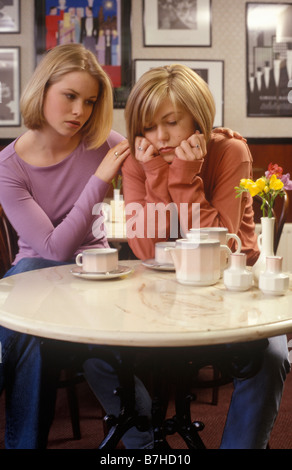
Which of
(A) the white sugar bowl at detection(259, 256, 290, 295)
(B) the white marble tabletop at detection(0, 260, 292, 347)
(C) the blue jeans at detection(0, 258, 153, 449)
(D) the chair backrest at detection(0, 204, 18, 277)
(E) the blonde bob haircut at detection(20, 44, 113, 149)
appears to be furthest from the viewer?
(D) the chair backrest at detection(0, 204, 18, 277)

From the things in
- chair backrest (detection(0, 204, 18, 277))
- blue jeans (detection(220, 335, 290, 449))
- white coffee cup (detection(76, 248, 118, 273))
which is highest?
white coffee cup (detection(76, 248, 118, 273))

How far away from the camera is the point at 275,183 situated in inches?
40.1

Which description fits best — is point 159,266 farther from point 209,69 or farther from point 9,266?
point 209,69

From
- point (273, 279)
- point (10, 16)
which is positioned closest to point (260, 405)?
point (273, 279)

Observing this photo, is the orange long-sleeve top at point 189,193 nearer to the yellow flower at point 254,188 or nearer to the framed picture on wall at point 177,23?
the yellow flower at point 254,188

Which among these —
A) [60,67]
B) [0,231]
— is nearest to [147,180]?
[60,67]

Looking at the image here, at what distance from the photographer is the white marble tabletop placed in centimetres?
74

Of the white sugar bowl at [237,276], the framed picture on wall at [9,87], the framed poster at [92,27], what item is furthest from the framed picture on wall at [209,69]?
the white sugar bowl at [237,276]

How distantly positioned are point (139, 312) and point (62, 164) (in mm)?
1013

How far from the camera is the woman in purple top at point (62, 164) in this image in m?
1.50

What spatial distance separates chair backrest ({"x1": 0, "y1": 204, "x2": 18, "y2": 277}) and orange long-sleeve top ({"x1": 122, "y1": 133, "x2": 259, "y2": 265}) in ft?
1.94

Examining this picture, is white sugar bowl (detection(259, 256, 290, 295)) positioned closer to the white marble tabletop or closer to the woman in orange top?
the white marble tabletop

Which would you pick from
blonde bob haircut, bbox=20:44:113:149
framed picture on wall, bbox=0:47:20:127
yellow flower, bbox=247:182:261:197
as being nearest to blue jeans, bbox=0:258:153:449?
yellow flower, bbox=247:182:261:197

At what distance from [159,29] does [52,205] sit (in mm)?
2651
